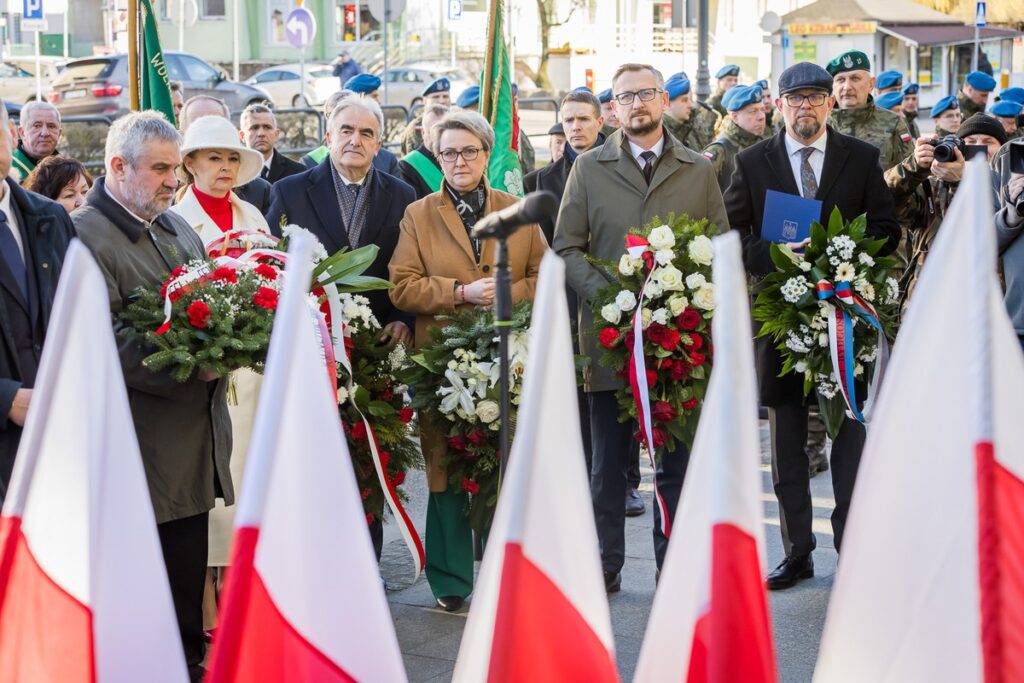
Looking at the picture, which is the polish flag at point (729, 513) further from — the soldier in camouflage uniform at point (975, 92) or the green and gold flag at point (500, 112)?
the soldier in camouflage uniform at point (975, 92)

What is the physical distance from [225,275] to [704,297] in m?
1.90

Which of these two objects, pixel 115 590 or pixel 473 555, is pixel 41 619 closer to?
pixel 115 590

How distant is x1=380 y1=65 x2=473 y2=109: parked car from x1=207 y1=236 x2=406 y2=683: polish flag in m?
31.8

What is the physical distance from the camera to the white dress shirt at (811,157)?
247 inches

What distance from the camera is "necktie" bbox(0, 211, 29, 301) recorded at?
425 cm

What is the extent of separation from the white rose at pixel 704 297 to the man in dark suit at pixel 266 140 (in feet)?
13.6

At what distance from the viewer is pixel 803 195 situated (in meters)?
6.27

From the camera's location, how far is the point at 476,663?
2639 mm

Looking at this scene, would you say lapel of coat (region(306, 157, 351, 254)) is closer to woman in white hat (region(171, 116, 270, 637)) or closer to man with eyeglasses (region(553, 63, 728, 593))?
woman in white hat (region(171, 116, 270, 637))

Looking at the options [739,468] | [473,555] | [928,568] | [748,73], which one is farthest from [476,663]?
[748,73]

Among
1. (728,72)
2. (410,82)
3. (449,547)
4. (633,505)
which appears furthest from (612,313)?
(410,82)

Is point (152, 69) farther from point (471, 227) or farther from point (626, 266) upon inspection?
point (626, 266)

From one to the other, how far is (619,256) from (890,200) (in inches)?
51.9

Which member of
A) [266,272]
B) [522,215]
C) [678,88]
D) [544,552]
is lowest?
[544,552]
